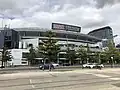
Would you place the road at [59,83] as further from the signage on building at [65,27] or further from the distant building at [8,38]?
the signage on building at [65,27]

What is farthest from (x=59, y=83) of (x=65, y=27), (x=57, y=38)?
(x=65, y=27)

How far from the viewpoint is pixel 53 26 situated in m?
121

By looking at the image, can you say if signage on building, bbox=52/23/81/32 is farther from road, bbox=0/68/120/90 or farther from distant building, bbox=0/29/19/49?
road, bbox=0/68/120/90

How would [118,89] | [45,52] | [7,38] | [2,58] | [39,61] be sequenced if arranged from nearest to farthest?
[118,89], [45,52], [2,58], [39,61], [7,38]

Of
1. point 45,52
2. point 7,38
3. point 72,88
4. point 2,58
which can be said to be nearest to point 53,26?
point 7,38

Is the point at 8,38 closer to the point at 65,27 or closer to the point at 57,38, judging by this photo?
the point at 57,38

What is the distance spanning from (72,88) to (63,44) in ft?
336

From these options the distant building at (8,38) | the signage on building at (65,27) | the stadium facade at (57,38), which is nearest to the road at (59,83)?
the stadium facade at (57,38)

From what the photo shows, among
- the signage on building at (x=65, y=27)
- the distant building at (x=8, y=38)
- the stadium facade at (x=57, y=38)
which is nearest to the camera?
the stadium facade at (x=57, y=38)

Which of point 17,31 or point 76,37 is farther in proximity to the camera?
point 76,37

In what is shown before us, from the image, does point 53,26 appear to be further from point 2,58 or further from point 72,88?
point 72,88

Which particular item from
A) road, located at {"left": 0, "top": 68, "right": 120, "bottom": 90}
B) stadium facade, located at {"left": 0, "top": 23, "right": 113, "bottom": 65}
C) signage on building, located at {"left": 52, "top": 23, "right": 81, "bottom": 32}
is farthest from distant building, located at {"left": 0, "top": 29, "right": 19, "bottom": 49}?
road, located at {"left": 0, "top": 68, "right": 120, "bottom": 90}

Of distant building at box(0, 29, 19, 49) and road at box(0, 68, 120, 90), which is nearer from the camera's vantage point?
road at box(0, 68, 120, 90)

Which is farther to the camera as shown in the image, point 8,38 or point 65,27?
point 65,27
